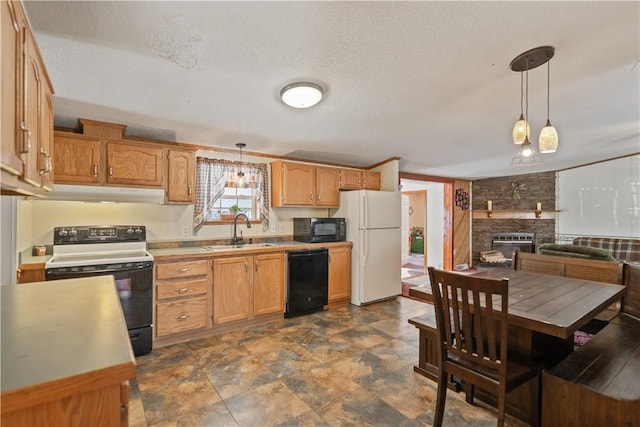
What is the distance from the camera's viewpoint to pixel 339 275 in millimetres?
4297

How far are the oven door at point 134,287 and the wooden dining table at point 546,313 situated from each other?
2414mm

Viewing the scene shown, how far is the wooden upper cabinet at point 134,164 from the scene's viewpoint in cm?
287

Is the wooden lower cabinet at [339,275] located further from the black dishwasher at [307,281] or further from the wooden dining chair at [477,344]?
the wooden dining chair at [477,344]

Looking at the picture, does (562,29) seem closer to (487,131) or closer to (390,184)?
(487,131)

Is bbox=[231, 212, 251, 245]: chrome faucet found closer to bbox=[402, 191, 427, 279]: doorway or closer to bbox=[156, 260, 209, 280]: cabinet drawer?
bbox=[156, 260, 209, 280]: cabinet drawer

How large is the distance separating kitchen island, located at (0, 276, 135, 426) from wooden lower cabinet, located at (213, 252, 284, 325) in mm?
2154

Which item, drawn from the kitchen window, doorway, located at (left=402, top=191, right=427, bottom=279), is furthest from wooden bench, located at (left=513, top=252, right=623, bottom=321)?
doorway, located at (left=402, top=191, right=427, bottom=279)

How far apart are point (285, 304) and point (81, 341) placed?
296 cm

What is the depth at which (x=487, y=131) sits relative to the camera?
13.0 feet

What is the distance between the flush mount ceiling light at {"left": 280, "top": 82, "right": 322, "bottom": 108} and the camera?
243 cm

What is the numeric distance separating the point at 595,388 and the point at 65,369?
2365 millimetres

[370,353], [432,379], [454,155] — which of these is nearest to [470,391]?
[432,379]

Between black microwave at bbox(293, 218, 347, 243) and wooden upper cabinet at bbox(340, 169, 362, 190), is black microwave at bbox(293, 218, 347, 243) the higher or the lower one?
the lower one

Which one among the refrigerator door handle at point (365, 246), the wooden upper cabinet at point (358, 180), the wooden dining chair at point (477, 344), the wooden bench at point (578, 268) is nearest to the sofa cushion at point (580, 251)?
the wooden bench at point (578, 268)
